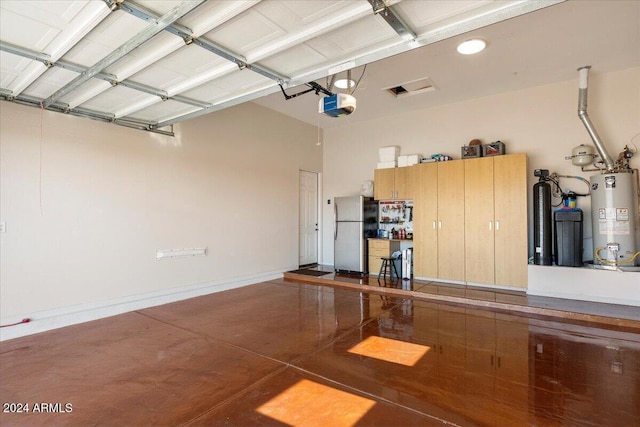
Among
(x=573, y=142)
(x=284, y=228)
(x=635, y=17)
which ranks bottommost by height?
(x=284, y=228)

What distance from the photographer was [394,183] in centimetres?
650

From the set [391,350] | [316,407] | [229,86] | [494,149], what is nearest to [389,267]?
[494,149]

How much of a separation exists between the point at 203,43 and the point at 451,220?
4933mm

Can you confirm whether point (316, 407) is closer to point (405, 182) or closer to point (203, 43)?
point (203, 43)

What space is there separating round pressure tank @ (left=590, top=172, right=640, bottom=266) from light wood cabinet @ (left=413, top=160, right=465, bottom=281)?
6.21ft

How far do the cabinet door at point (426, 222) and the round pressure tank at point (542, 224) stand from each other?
1.57 meters

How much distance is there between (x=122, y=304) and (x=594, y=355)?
5.66 m

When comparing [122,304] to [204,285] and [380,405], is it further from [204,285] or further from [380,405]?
[380,405]

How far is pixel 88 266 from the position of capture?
4207 millimetres

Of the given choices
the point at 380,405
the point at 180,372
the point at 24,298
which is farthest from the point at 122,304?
the point at 380,405

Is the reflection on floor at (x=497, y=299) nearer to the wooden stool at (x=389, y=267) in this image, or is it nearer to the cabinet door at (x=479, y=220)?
the wooden stool at (x=389, y=267)

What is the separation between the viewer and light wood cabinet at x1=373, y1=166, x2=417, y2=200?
20.7 ft

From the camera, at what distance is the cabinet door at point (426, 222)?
5.96 m

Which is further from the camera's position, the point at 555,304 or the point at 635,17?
the point at 555,304
